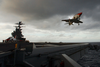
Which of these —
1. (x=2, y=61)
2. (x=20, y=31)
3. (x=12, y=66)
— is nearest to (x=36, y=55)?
(x=12, y=66)

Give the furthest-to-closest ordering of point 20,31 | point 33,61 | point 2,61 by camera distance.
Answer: point 20,31 → point 33,61 → point 2,61

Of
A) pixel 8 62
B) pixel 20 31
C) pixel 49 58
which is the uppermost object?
pixel 20 31

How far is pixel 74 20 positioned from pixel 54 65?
844 inches

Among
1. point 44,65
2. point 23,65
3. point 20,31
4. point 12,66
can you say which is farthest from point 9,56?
point 20,31

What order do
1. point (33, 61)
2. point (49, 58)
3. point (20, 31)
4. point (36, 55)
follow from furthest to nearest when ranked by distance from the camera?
1. point (20, 31)
2. point (49, 58)
3. point (36, 55)
4. point (33, 61)

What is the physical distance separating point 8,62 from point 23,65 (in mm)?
1362

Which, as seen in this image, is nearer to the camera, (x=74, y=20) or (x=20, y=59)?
(x=20, y=59)

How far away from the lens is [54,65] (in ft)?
33.4

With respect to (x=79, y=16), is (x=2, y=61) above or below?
below

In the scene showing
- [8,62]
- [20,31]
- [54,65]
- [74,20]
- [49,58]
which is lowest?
[54,65]

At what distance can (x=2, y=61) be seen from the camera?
5.92 meters

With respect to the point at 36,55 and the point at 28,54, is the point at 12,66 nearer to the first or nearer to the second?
the point at 28,54

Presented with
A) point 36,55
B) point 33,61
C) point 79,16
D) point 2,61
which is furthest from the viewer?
point 79,16

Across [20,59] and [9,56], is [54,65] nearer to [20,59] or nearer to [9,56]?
[20,59]
